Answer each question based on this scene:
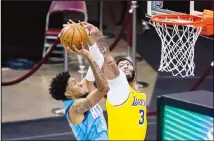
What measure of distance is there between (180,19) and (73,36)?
3.59ft

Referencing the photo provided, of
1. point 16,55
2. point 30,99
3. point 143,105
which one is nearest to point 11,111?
point 30,99

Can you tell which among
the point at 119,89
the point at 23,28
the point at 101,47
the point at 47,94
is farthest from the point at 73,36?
the point at 23,28

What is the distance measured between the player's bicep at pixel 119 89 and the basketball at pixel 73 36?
19.4 inches

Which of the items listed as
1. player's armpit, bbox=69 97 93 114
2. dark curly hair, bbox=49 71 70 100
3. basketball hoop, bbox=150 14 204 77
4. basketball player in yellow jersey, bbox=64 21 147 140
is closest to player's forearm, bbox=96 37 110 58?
basketball player in yellow jersey, bbox=64 21 147 140

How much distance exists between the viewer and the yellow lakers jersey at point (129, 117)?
3.83m

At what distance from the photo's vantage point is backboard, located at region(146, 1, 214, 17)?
425cm

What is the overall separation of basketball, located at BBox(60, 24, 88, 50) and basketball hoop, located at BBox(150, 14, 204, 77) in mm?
759

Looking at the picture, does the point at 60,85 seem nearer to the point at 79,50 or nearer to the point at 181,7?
the point at 181,7

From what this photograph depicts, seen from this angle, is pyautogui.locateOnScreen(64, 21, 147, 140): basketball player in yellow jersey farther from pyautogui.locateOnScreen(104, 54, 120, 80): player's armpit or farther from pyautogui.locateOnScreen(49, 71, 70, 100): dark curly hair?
pyautogui.locateOnScreen(49, 71, 70, 100): dark curly hair

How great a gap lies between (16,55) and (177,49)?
22.9 feet

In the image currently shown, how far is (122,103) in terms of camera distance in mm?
3799

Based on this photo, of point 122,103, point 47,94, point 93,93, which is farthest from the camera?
point 47,94

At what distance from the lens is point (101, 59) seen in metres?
3.57

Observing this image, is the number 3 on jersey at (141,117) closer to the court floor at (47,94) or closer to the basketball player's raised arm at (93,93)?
the basketball player's raised arm at (93,93)
